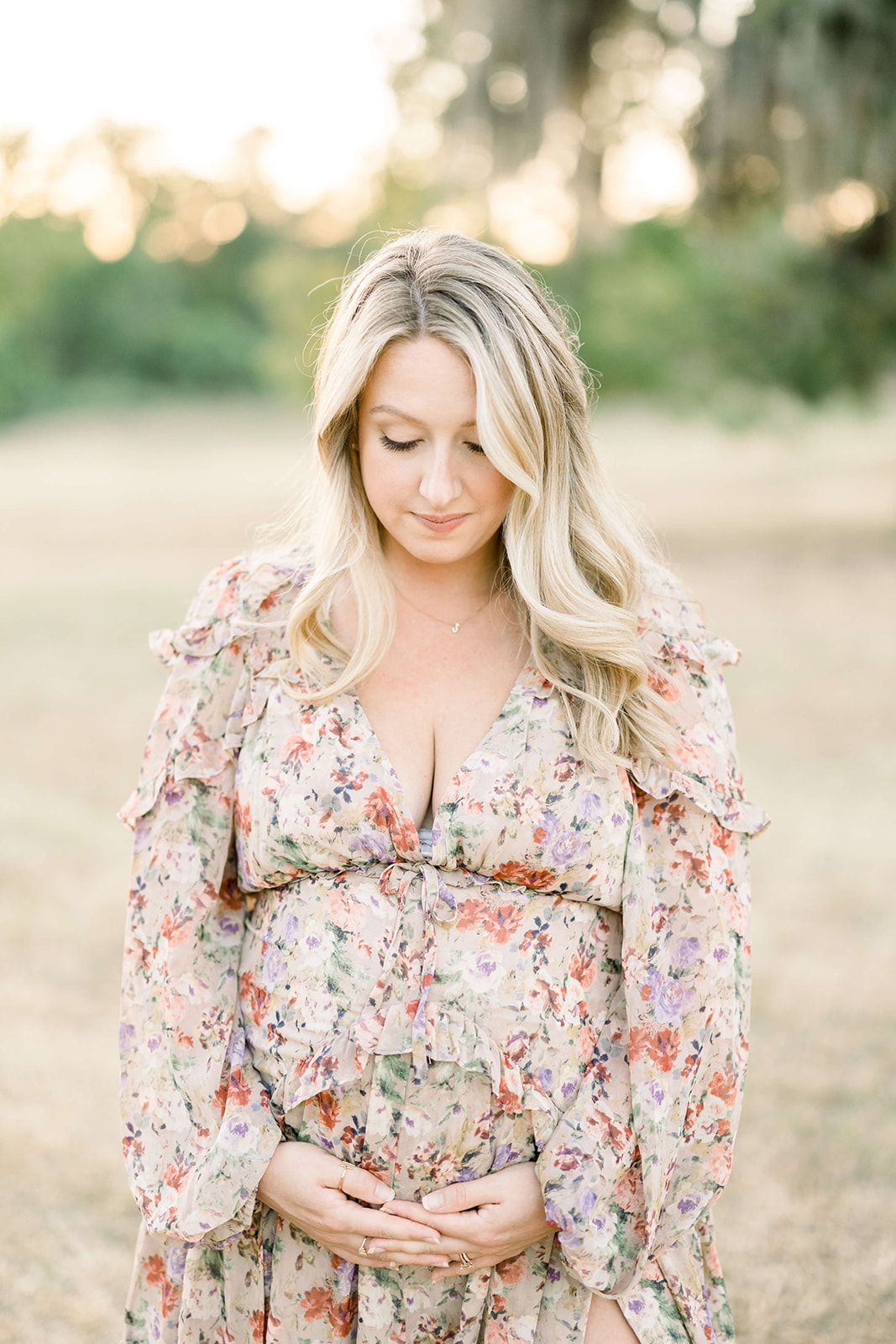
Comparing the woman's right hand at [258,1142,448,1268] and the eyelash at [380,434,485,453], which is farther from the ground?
the eyelash at [380,434,485,453]

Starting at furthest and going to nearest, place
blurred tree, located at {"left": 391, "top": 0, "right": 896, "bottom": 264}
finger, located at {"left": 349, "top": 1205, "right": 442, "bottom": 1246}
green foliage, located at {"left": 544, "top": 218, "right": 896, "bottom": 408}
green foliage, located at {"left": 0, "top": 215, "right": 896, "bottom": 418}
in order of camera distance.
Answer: green foliage, located at {"left": 0, "top": 215, "right": 896, "bottom": 418} < green foliage, located at {"left": 544, "top": 218, "right": 896, "bottom": 408} < blurred tree, located at {"left": 391, "top": 0, "right": 896, "bottom": 264} < finger, located at {"left": 349, "top": 1205, "right": 442, "bottom": 1246}

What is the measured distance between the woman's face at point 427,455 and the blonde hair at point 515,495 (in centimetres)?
3

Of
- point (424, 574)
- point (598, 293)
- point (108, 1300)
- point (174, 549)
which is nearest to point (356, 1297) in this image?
point (424, 574)

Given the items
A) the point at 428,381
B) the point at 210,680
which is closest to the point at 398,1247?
the point at 210,680

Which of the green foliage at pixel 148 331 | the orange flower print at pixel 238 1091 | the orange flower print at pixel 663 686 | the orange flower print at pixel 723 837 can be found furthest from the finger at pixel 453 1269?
the green foliage at pixel 148 331

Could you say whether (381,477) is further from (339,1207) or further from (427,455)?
(339,1207)

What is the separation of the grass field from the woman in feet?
1.64

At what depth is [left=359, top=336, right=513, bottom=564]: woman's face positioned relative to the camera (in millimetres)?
1794

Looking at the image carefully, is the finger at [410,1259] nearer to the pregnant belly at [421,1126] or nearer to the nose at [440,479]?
the pregnant belly at [421,1126]

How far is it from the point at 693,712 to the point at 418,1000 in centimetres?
62

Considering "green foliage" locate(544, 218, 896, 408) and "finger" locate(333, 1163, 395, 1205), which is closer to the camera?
"finger" locate(333, 1163, 395, 1205)

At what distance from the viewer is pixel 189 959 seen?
1.90 metres

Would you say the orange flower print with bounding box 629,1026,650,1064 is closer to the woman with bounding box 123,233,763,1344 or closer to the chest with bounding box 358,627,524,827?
the woman with bounding box 123,233,763,1344

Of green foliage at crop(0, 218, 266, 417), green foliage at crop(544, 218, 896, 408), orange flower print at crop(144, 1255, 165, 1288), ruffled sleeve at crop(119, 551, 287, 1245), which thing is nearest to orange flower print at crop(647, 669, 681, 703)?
ruffled sleeve at crop(119, 551, 287, 1245)
